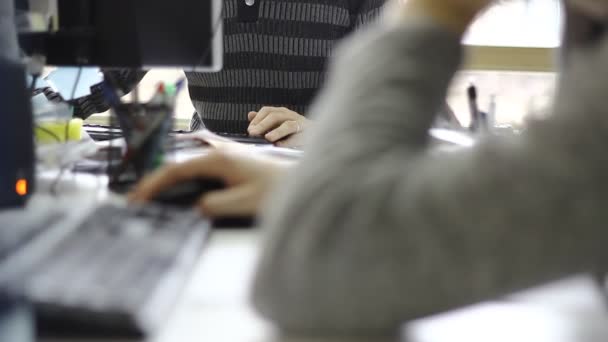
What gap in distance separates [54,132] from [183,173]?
394mm

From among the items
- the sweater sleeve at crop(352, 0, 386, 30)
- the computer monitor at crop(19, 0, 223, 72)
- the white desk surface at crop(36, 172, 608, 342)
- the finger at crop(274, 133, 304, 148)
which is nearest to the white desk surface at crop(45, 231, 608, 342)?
the white desk surface at crop(36, 172, 608, 342)

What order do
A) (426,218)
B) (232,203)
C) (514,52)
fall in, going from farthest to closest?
(514,52) < (232,203) < (426,218)

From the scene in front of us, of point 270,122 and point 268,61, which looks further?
point 268,61

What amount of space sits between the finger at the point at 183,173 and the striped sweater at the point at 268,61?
113 centimetres

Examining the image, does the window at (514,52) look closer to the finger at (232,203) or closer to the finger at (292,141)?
the finger at (292,141)

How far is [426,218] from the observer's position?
1.22ft

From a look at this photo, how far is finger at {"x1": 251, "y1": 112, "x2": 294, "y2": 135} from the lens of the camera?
1.33m

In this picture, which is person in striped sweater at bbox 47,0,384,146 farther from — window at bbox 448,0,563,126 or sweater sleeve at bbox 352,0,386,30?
window at bbox 448,0,563,126

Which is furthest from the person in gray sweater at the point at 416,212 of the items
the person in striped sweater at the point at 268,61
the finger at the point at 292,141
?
the person in striped sweater at the point at 268,61

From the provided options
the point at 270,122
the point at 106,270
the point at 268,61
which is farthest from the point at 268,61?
the point at 106,270

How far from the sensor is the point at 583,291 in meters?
0.54

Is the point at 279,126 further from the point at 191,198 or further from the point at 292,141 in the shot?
→ the point at 191,198

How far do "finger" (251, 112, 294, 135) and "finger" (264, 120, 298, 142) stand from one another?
0.03 metres

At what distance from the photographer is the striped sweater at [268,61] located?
180 cm
